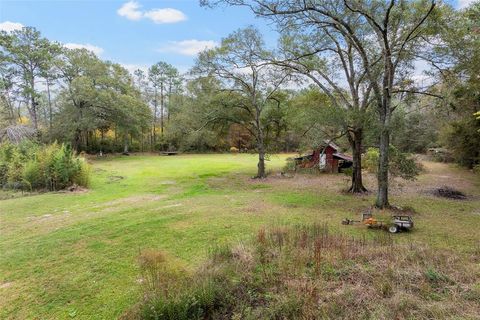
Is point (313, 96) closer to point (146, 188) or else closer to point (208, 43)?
point (208, 43)

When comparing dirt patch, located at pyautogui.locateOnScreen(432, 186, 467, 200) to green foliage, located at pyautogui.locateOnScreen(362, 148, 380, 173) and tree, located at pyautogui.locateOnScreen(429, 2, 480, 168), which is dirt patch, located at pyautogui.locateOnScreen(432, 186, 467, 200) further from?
green foliage, located at pyautogui.locateOnScreen(362, 148, 380, 173)

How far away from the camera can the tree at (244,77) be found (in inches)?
554

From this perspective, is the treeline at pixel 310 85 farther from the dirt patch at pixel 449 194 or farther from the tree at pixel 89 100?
the dirt patch at pixel 449 194

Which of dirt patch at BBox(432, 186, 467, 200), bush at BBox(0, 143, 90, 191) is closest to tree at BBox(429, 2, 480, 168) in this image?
dirt patch at BBox(432, 186, 467, 200)

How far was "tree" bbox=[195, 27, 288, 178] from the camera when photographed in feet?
46.2

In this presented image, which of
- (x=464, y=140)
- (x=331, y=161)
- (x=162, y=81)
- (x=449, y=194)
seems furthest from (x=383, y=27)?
(x=162, y=81)

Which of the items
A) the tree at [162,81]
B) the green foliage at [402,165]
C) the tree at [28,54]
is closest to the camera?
the green foliage at [402,165]

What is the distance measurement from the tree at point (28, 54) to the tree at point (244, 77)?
18163 millimetres

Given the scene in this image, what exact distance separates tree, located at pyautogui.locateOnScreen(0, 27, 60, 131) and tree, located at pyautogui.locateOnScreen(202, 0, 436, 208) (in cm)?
2444

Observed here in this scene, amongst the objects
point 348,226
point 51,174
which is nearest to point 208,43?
point 51,174

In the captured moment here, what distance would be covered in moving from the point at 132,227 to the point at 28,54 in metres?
25.0

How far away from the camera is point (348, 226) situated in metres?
7.09

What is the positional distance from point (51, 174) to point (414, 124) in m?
30.0

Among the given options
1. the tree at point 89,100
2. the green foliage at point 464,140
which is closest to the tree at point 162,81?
the tree at point 89,100
